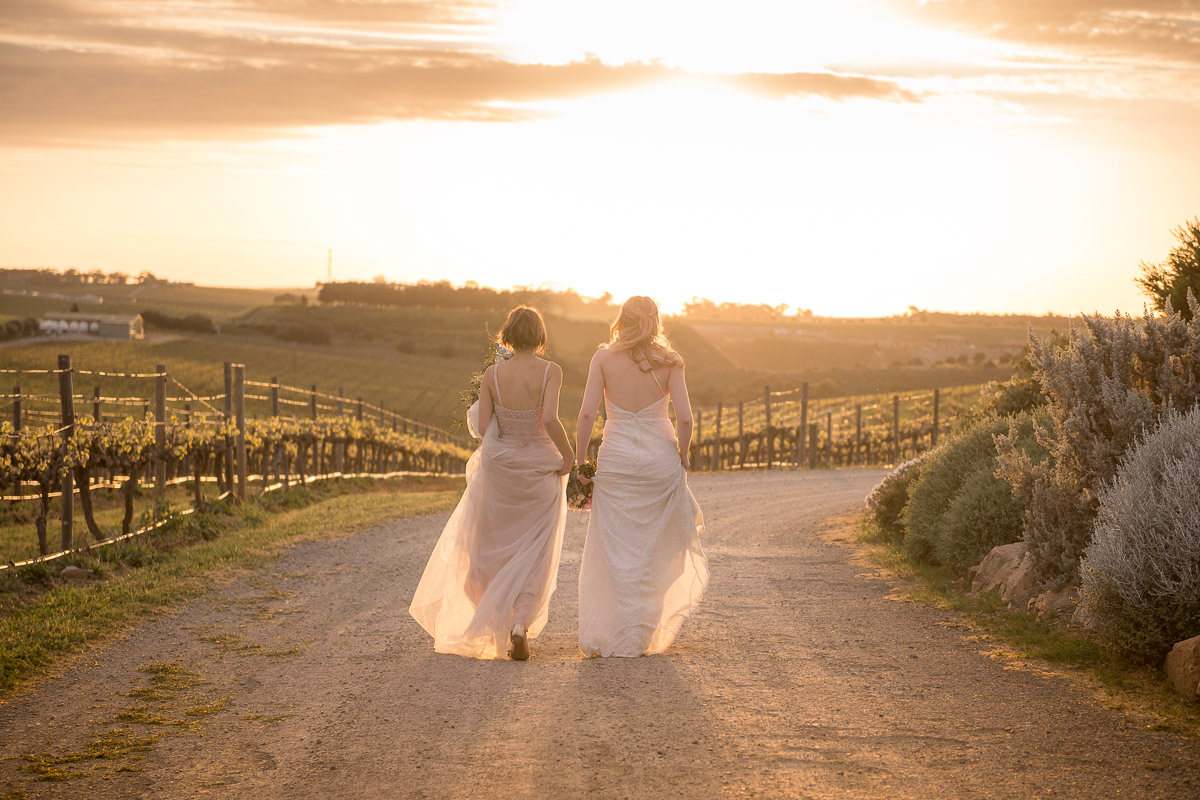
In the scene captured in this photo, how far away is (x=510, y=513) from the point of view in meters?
6.53

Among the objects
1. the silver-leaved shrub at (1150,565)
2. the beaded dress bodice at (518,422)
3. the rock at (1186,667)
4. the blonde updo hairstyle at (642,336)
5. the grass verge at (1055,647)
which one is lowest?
the grass verge at (1055,647)

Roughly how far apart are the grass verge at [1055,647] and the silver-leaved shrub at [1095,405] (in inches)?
20.8

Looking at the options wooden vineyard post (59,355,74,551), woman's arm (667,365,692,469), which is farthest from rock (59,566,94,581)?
woman's arm (667,365,692,469)

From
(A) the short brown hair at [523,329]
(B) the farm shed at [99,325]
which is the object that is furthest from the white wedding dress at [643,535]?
(B) the farm shed at [99,325]

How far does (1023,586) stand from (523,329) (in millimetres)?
4231

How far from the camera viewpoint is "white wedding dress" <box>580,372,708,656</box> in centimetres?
623

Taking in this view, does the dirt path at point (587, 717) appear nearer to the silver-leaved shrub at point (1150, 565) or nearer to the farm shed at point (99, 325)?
the silver-leaved shrub at point (1150, 565)

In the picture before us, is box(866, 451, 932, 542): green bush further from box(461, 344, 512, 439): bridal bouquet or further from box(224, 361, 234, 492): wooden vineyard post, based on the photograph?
box(224, 361, 234, 492): wooden vineyard post

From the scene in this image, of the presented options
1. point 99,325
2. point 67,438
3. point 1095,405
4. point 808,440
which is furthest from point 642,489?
point 99,325

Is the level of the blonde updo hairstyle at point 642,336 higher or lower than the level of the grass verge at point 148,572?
higher

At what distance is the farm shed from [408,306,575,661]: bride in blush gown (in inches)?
2916

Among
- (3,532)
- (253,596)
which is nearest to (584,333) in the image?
(3,532)

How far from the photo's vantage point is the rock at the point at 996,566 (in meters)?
7.92

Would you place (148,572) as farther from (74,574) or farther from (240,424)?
(240,424)
